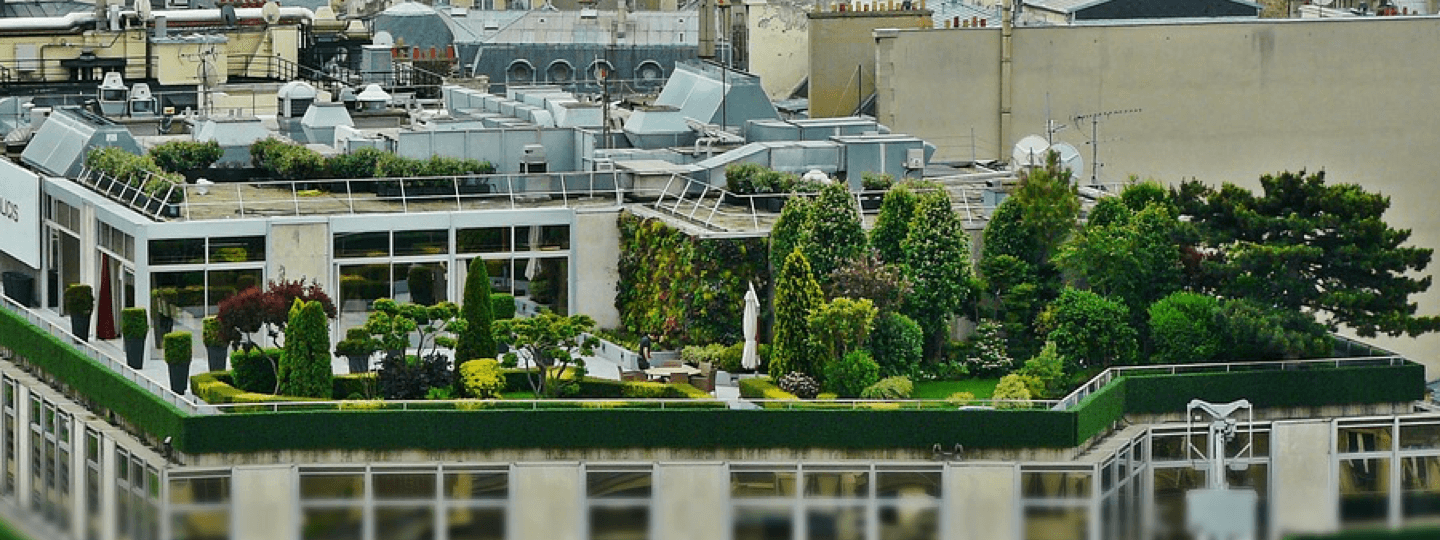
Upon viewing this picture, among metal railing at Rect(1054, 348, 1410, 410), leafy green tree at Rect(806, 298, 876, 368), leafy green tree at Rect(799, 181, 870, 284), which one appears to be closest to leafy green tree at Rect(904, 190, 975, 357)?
leafy green tree at Rect(799, 181, 870, 284)

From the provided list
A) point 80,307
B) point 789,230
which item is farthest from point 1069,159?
point 80,307

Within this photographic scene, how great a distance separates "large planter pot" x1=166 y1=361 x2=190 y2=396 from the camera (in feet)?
249

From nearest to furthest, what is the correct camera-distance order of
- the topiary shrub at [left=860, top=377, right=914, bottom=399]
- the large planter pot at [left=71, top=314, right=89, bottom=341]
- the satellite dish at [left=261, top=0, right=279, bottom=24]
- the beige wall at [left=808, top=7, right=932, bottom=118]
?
the topiary shrub at [left=860, top=377, right=914, bottom=399] < the large planter pot at [left=71, top=314, right=89, bottom=341] < the beige wall at [left=808, top=7, right=932, bottom=118] < the satellite dish at [left=261, top=0, right=279, bottom=24]

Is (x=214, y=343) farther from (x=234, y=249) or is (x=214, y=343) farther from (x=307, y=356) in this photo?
(x=307, y=356)

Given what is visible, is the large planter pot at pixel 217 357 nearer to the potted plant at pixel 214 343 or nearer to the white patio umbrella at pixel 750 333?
the potted plant at pixel 214 343

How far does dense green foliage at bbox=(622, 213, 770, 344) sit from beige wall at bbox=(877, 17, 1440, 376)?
19874 millimetres

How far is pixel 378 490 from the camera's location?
241 feet

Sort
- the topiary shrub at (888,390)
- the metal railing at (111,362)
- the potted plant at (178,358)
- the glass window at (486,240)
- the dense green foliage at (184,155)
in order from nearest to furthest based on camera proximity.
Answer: the metal railing at (111,362)
the topiary shrub at (888,390)
the potted plant at (178,358)
the glass window at (486,240)
the dense green foliage at (184,155)

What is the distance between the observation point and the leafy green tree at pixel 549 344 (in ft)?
247

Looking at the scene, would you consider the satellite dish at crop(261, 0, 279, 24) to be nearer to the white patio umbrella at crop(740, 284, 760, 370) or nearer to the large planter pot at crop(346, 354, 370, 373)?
the large planter pot at crop(346, 354, 370, 373)

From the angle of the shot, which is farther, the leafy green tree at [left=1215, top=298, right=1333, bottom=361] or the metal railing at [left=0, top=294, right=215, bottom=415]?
the leafy green tree at [left=1215, top=298, right=1333, bottom=361]

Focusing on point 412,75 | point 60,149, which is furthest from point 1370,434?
point 412,75

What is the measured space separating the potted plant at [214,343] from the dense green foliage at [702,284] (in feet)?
26.8

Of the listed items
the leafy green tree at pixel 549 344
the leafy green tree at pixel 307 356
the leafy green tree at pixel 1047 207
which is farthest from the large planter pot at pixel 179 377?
the leafy green tree at pixel 1047 207
